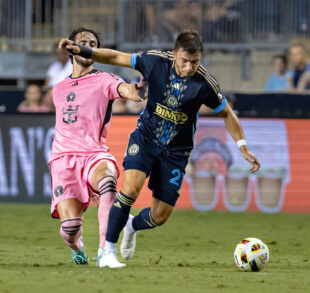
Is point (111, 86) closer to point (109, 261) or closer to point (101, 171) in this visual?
point (101, 171)

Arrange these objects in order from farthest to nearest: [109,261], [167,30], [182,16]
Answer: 1. [167,30]
2. [182,16]
3. [109,261]

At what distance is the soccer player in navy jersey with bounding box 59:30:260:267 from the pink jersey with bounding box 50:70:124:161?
353 mm

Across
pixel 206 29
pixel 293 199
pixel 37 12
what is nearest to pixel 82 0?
pixel 37 12

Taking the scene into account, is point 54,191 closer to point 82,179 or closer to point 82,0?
point 82,179

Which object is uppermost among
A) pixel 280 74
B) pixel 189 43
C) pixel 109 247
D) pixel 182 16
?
pixel 182 16

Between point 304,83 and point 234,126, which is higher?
point 234,126

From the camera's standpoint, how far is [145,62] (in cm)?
790

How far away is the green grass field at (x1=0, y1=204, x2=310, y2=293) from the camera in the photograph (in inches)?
259

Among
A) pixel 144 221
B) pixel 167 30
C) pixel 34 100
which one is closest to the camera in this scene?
pixel 144 221

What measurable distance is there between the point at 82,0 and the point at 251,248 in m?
13.7

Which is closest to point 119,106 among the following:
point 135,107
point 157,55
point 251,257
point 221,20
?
point 135,107

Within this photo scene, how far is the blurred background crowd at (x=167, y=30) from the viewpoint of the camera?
62.3ft

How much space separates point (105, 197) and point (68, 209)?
0.42 m

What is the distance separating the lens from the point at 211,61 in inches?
752
